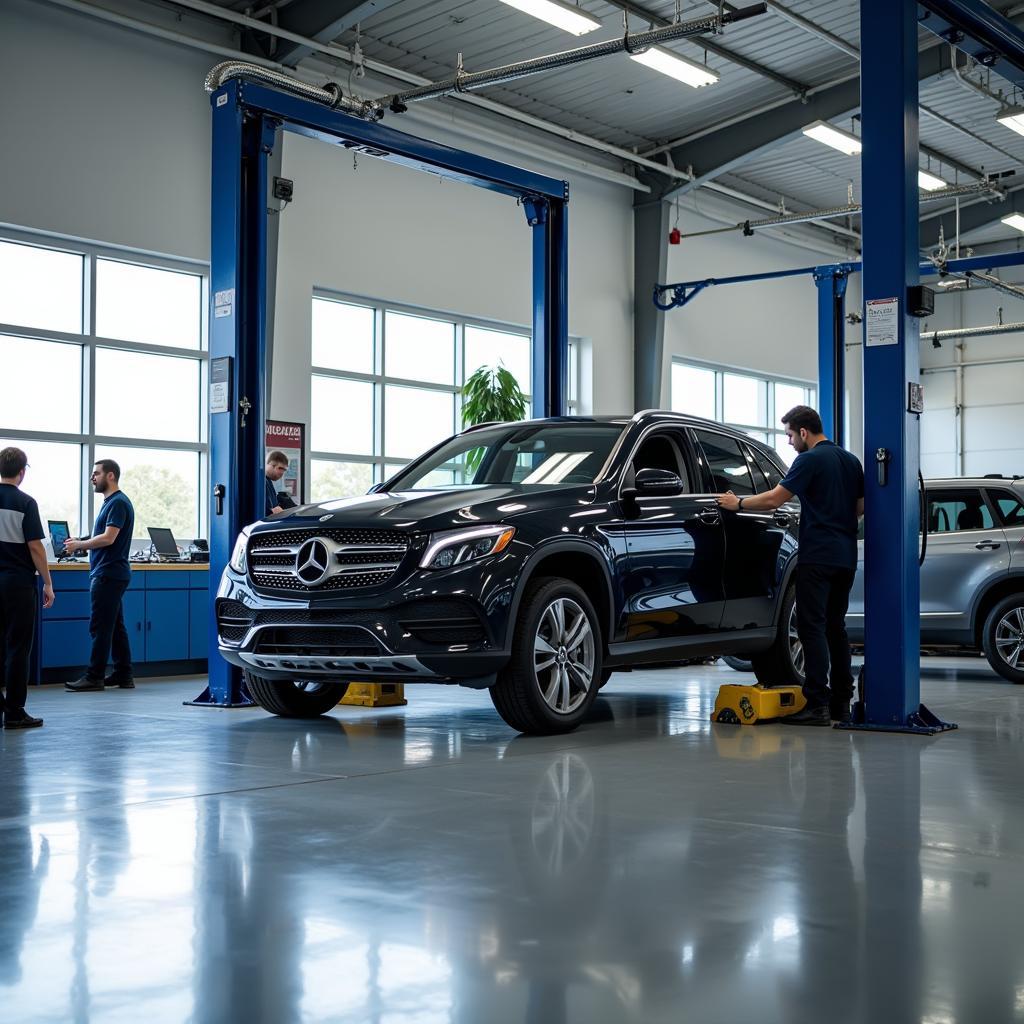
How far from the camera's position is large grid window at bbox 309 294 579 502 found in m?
16.2

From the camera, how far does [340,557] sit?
6.89 metres

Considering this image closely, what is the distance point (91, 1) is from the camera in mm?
13008

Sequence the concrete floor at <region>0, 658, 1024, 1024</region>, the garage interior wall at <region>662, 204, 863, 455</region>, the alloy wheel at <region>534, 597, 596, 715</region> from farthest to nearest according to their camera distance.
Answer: the garage interior wall at <region>662, 204, 863, 455</region>, the alloy wheel at <region>534, 597, 596, 715</region>, the concrete floor at <region>0, 658, 1024, 1024</region>

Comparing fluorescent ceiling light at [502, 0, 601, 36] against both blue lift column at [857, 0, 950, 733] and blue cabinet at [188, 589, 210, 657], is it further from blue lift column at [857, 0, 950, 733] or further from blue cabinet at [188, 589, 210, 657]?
blue cabinet at [188, 589, 210, 657]

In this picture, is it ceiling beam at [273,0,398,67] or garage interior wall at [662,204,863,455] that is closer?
ceiling beam at [273,0,398,67]

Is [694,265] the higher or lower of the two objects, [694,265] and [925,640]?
the higher

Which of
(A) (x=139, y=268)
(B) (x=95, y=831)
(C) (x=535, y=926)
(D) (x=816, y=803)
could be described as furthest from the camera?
(A) (x=139, y=268)

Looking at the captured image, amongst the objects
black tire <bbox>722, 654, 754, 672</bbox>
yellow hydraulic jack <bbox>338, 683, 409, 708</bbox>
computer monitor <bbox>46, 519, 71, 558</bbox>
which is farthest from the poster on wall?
yellow hydraulic jack <bbox>338, 683, 409, 708</bbox>

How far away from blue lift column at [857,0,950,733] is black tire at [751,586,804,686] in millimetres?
1045

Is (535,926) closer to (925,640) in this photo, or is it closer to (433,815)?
(433,815)

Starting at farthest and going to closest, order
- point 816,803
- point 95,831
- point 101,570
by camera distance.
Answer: point 101,570 < point 816,803 < point 95,831

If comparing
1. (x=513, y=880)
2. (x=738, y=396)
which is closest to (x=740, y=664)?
(x=513, y=880)

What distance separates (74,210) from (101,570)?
4.22 metres

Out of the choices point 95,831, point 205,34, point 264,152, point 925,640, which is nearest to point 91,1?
point 205,34
